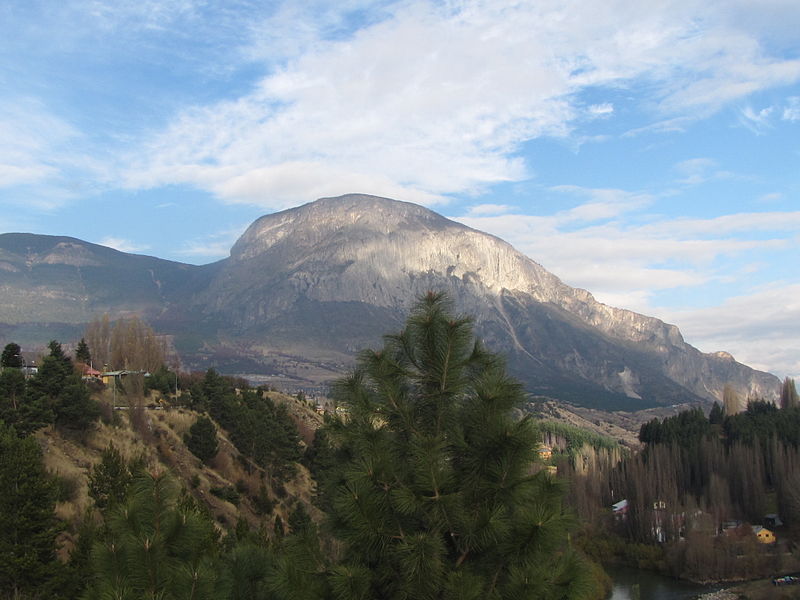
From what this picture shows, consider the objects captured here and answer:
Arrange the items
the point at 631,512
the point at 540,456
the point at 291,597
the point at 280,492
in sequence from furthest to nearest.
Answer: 1. the point at 631,512
2. the point at 280,492
3. the point at 540,456
4. the point at 291,597

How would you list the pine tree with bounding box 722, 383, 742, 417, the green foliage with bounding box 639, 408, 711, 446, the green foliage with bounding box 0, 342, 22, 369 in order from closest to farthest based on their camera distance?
the green foliage with bounding box 0, 342, 22, 369
the green foliage with bounding box 639, 408, 711, 446
the pine tree with bounding box 722, 383, 742, 417

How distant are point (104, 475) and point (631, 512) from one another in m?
70.4

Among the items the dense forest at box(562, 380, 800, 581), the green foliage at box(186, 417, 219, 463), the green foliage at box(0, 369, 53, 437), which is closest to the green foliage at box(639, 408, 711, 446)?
the dense forest at box(562, 380, 800, 581)

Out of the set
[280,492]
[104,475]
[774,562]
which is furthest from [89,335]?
[774,562]

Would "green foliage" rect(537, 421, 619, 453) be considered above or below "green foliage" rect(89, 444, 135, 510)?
below

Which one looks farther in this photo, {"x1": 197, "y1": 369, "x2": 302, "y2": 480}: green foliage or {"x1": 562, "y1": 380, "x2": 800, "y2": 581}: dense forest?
{"x1": 562, "y1": 380, "x2": 800, "y2": 581}: dense forest

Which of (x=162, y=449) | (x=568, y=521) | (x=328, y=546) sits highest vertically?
(x=568, y=521)

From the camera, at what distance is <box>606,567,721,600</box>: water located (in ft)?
201

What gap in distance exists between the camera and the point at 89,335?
293 feet

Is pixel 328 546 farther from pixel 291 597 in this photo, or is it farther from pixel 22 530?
pixel 22 530

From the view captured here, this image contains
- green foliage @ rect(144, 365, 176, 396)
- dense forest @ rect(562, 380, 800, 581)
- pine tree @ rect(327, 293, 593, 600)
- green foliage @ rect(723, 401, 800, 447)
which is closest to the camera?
pine tree @ rect(327, 293, 593, 600)

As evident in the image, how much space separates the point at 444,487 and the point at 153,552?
371 cm

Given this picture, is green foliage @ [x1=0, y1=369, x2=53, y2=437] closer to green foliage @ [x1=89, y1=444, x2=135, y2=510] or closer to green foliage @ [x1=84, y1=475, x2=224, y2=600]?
green foliage @ [x1=89, y1=444, x2=135, y2=510]

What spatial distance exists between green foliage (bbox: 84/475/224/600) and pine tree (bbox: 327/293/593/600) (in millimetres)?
1853
